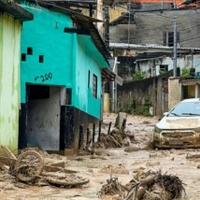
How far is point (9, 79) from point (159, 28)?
41.6 meters

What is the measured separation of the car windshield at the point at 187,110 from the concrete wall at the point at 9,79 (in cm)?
780

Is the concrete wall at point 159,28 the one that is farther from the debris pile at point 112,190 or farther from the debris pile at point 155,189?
the debris pile at point 155,189

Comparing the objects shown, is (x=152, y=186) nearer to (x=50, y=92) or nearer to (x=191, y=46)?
(x=50, y=92)

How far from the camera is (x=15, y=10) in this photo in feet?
42.4

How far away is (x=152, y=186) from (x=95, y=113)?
54.6 feet

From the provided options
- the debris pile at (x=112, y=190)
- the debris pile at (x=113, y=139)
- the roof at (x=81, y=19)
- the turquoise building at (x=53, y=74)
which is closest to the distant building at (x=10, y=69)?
the turquoise building at (x=53, y=74)

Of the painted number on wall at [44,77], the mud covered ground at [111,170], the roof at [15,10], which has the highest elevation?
the roof at [15,10]

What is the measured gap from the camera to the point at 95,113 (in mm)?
25109

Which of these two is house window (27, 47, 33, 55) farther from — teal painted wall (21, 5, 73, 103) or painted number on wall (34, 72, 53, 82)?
painted number on wall (34, 72, 53, 82)

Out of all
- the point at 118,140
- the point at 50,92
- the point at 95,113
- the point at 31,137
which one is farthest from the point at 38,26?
the point at 95,113

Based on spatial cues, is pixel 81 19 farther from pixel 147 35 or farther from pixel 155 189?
pixel 147 35

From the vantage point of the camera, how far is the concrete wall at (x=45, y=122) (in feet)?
57.0

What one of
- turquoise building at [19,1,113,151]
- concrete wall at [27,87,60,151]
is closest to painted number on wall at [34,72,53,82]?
turquoise building at [19,1,113,151]

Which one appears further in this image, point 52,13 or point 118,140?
point 118,140
